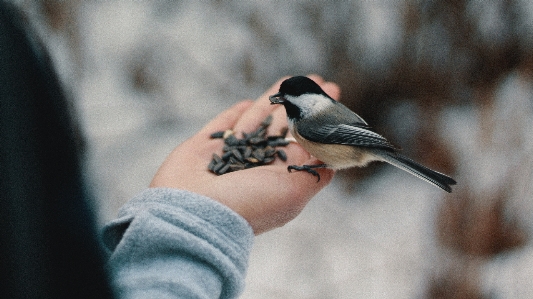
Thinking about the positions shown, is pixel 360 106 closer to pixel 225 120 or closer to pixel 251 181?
pixel 225 120

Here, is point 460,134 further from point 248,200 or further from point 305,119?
point 248,200

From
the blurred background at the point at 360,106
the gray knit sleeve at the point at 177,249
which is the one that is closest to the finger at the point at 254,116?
the blurred background at the point at 360,106

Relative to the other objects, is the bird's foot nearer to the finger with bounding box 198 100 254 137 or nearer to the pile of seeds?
the pile of seeds

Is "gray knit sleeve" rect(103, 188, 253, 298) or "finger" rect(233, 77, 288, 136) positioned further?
"finger" rect(233, 77, 288, 136)

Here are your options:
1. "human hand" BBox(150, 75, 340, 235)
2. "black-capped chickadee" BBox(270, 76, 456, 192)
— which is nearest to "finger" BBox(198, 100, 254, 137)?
"human hand" BBox(150, 75, 340, 235)

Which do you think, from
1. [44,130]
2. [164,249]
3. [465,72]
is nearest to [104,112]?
[164,249]

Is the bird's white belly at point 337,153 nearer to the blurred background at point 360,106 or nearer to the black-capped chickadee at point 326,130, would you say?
the black-capped chickadee at point 326,130
